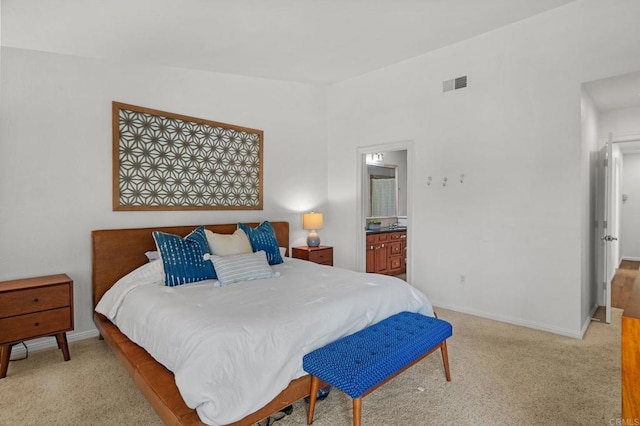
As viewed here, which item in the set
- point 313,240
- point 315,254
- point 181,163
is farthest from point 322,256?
point 181,163

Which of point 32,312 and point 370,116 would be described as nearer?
point 32,312

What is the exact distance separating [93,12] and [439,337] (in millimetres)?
3407

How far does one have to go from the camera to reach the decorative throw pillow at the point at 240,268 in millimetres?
2904

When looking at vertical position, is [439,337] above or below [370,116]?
below

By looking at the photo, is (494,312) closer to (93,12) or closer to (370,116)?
(370,116)

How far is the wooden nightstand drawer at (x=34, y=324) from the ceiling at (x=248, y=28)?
2193 mm

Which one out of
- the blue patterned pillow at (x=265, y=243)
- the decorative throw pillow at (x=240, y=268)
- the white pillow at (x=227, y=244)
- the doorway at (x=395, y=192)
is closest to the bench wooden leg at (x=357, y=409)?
the decorative throw pillow at (x=240, y=268)

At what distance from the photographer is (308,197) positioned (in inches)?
203

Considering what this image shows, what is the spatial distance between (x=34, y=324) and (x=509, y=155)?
4499mm

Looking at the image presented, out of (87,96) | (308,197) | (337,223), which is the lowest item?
(337,223)

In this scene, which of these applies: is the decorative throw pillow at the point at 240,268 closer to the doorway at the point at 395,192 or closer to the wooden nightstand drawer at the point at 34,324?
the wooden nightstand drawer at the point at 34,324

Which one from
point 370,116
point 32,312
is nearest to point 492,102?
point 370,116

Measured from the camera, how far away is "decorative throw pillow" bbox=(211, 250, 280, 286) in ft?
9.53

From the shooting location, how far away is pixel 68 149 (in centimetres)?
312
